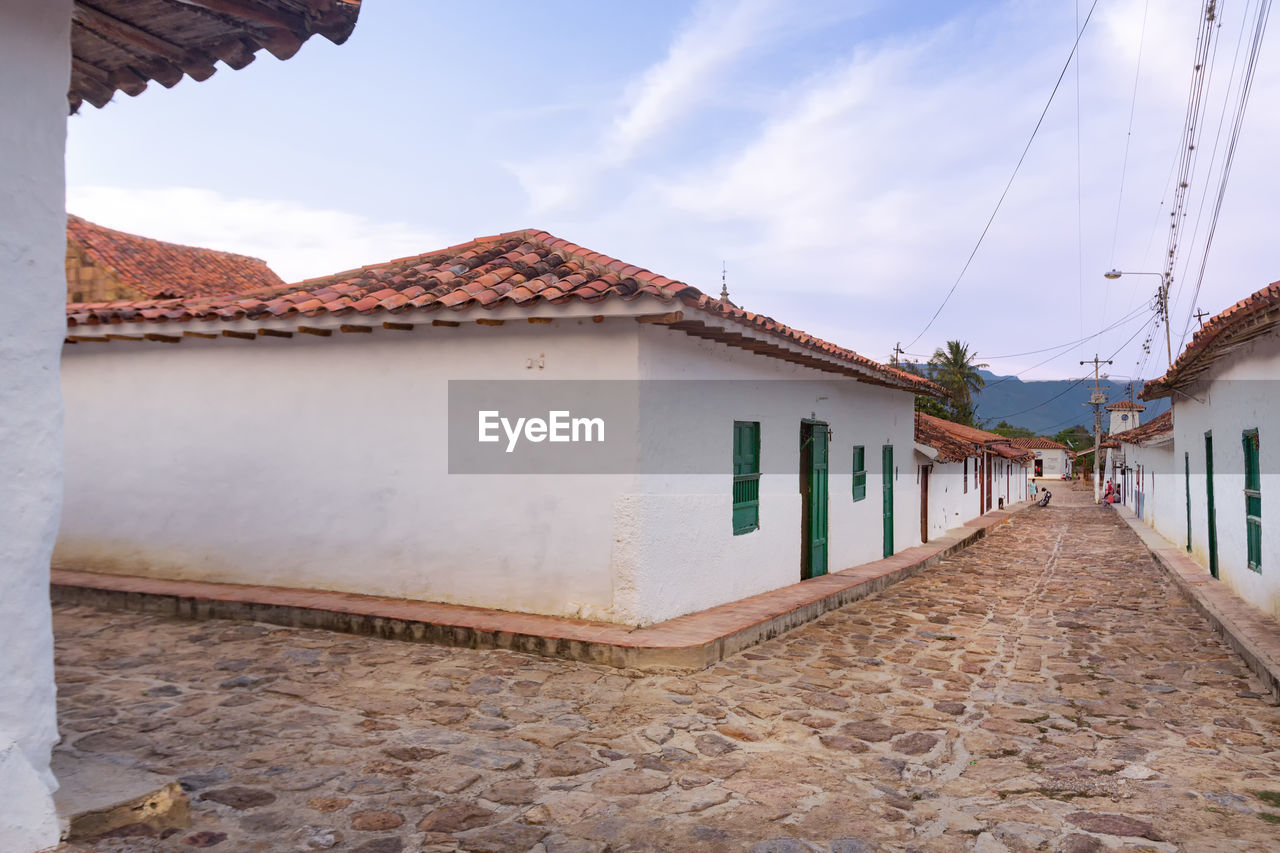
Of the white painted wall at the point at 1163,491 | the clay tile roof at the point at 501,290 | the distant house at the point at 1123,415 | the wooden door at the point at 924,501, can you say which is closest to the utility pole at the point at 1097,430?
the distant house at the point at 1123,415

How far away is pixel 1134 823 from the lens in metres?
3.83

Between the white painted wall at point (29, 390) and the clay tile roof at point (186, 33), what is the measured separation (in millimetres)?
285

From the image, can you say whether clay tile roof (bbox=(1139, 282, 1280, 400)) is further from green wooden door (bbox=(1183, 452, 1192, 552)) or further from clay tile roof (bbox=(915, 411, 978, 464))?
clay tile roof (bbox=(915, 411, 978, 464))

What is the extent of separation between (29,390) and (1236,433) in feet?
35.7

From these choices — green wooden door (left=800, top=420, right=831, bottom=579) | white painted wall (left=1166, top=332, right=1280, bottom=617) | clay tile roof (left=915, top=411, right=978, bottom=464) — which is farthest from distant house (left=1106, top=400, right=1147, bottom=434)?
green wooden door (left=800, top=420, right=831, bottom=579)

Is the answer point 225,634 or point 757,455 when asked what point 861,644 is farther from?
point 225,634

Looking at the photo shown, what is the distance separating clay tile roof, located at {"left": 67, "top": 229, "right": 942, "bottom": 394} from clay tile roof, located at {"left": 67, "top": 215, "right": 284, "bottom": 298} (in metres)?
6.28

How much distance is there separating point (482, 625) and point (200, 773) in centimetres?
291

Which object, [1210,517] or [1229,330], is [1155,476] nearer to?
[1210,517]

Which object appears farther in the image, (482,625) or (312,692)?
(482,625)

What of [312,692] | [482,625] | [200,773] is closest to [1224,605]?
[482,625]

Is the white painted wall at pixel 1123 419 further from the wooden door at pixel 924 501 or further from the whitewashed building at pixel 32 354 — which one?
the whitewashed building at pixel 32 354

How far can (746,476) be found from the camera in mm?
9016

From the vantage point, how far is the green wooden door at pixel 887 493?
573 inches
